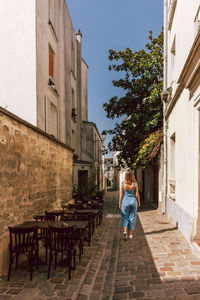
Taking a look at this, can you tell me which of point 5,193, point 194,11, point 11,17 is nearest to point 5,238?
point 5,193

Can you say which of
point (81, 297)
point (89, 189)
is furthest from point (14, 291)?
point (89, 189)

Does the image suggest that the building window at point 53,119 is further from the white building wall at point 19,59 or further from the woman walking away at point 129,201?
the woman walking away at point 129,201

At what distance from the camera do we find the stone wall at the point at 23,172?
4.41 meters

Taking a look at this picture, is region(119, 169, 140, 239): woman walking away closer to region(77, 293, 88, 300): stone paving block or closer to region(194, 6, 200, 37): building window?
region(77, 293, 88, 300): stone paving block

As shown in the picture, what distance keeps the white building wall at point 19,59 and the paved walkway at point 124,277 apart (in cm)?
569

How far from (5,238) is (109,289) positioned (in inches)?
78.4

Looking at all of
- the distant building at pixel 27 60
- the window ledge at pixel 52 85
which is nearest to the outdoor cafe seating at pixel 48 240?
the distant building at pixel 27 60

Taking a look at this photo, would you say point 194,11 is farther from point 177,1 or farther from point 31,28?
point 31,28

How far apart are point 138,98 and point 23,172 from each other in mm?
10839

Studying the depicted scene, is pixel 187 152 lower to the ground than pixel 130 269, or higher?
higher

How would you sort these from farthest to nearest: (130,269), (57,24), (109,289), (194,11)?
(57,24) → (194,11) → (130,269) → (109,289)

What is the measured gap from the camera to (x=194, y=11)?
19.1 feet

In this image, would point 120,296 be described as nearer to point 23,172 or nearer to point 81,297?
point 81,297

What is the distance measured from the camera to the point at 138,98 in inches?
580
